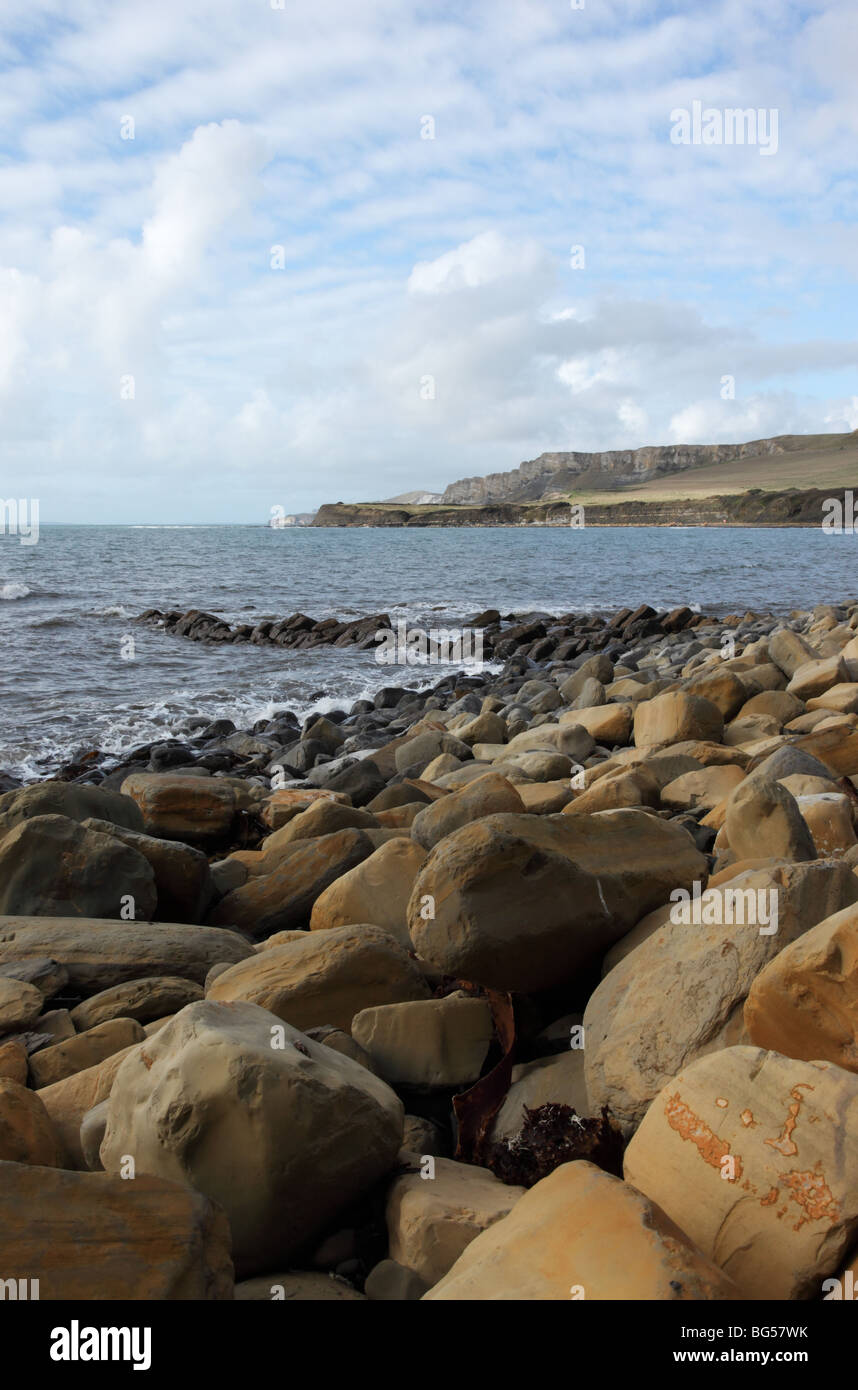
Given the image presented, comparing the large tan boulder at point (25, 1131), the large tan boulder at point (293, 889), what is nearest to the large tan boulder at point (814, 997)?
the large tan boulder at point (25, 1131)

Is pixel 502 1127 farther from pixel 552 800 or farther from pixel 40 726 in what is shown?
pixel 40 726

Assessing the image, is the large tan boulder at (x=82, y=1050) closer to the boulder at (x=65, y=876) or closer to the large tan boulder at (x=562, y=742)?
the boulder at (x=65, y=876)

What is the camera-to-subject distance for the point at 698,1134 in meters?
2.73

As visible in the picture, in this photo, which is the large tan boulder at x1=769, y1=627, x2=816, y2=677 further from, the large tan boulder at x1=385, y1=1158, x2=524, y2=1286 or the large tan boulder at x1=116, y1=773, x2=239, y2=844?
the large tan boulder at x1=385, y1=1158, x2=524, y2=1286

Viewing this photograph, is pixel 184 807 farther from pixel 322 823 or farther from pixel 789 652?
pixel 789 652

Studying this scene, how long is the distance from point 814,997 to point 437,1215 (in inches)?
51.8

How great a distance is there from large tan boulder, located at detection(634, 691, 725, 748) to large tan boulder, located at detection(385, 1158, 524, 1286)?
6428mm

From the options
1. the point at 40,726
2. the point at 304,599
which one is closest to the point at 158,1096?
the point at 40,726

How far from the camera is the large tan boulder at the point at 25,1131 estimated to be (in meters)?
3.26

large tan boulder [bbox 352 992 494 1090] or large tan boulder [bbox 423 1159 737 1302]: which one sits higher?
large tan boulder [bbox 423 1159 737 1302]

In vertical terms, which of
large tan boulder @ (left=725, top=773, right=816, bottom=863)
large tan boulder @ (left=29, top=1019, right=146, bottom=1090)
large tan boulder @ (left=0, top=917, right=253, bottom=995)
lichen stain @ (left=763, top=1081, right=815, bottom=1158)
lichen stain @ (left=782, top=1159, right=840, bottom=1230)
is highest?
large tan boulder @ (left=725, top=773, right=816, bottom=863)

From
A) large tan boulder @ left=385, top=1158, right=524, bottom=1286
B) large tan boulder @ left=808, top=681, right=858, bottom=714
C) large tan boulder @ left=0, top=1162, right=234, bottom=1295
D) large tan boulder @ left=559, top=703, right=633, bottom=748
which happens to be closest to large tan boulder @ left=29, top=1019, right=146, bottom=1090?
large tan boulder @ left=0, top=1162, right=234, bottom=1295

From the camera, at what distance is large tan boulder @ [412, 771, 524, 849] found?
5.86 metres
